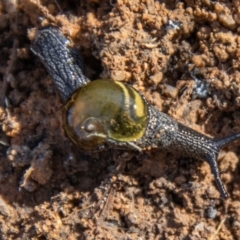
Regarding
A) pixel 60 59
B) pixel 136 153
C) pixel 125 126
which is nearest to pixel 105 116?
pixel 125 126

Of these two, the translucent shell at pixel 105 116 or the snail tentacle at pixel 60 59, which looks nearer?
the translucent shell at pixel 105 116

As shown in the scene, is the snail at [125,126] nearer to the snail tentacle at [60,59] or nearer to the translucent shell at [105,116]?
the translucent shell at [105,116]

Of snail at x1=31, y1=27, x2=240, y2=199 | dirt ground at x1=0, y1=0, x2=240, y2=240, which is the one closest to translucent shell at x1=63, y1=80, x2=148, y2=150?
snail at x1=31, y1=27, x2=240, y2=199

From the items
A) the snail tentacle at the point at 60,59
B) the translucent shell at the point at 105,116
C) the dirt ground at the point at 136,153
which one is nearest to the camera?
the translucent shell at the point at 105,116

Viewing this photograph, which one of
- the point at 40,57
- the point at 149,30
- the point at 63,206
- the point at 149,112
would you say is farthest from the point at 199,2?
the point at 63,206

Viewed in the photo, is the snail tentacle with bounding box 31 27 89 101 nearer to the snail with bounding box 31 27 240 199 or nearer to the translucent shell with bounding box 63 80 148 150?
the snail with bounding box 31 27 240 199

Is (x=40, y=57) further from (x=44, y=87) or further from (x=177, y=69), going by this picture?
(x=177, y=69)

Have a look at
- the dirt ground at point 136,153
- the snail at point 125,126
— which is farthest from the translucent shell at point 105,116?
the dirt ground at point 136,153

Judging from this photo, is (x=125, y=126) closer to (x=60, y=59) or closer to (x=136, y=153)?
(x=136, y=153)
